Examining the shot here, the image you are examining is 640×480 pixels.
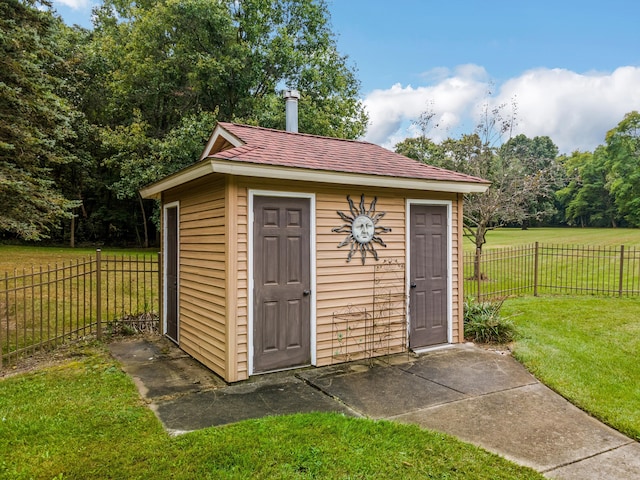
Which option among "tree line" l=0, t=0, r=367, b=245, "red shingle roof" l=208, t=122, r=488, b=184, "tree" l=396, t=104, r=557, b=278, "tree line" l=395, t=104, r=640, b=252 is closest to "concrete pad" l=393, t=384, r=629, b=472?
"red shingle roof" l=208, t=122, r=488, b=184

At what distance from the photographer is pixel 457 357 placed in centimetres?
566

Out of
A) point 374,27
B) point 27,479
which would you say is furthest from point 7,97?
point 374,27

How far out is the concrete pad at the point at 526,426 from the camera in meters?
3.16

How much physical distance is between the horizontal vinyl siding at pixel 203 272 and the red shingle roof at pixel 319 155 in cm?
62

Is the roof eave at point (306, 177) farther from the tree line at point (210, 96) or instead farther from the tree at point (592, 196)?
the tree at point (592, 196)

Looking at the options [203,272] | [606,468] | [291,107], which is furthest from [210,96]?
[606,468]

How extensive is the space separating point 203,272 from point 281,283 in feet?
3.71

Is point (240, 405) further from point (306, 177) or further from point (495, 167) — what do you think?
point (495, 167)

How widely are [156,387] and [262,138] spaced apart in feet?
11.7

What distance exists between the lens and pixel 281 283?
495 centimetres

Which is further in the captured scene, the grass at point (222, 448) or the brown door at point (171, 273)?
the brown door at point (171, 273)

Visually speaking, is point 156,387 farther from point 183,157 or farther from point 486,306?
point 183,157

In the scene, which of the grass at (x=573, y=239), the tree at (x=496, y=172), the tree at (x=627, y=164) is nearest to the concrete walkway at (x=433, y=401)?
the tree at (x=496, y=172)

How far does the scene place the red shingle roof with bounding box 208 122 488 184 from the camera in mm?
4875
